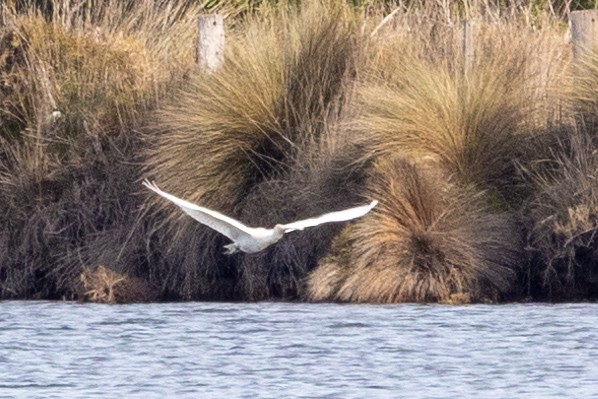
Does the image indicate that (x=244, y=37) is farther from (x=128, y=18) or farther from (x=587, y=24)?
(x=587, y=24)

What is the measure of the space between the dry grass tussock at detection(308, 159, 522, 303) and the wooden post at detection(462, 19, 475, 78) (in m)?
1.06

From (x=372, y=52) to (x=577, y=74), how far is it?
1.57 meters

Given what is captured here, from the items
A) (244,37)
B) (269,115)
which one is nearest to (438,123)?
(269,115)

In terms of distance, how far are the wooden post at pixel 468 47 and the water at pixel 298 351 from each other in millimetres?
1856

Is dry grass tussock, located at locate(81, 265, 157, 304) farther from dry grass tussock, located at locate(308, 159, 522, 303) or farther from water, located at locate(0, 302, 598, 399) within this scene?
dry grass tussock, located at locate(308, 159, 522, 303)

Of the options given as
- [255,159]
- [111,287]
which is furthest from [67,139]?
[255,159]

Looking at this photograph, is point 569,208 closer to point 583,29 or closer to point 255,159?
point 583,29

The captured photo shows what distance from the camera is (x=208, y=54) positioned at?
13.6 meters

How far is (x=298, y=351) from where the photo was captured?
10.1 metres

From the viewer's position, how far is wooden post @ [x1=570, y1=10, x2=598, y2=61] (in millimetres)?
12742

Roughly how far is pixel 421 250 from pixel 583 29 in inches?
96.7

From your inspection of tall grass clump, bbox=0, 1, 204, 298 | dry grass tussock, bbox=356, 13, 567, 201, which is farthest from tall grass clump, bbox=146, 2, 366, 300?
tall grass clump, bbox=0, 1, 204, 298

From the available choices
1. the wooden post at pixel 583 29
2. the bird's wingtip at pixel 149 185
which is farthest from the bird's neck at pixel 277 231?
the wooden post at pixel 583 29

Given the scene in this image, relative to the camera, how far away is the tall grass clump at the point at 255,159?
12.2 metres
